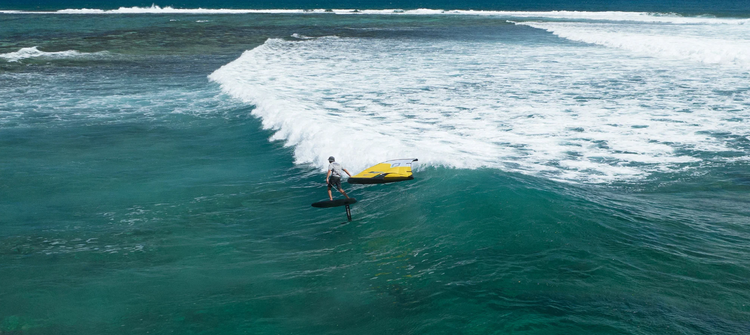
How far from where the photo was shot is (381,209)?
13.6m

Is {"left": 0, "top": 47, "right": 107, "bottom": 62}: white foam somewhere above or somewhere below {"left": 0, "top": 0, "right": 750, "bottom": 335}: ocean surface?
above

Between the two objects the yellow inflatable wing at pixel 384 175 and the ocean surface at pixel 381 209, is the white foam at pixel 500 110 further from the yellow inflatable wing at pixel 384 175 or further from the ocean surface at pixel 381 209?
the yellow inflatable wing at pixel 384 175

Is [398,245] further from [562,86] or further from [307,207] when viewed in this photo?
[562,86]

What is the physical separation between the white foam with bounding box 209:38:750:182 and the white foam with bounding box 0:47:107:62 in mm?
14202

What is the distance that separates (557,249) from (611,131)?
1082 cm

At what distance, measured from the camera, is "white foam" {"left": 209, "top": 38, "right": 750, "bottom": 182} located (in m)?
17.2

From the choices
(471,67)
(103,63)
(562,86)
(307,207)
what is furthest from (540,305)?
(103,63)

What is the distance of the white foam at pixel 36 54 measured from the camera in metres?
44.0

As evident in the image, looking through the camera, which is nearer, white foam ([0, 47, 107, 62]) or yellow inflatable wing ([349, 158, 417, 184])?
yellow inflatable wing ([349, 158, 417, 184])

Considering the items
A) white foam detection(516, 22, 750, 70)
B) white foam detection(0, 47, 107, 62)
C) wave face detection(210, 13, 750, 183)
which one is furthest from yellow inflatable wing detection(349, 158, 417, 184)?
white foam detection(0, 47, 107, 62)

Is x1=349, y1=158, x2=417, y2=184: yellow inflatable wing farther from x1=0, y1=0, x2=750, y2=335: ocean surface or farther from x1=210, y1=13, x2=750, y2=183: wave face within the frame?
x1=210, y1=13, x2=750, y2=183: wave face

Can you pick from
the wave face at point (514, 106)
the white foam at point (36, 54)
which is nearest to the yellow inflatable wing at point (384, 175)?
the wave face at point (514, 106)

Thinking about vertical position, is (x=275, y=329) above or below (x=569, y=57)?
below

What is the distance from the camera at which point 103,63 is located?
4144 cm
